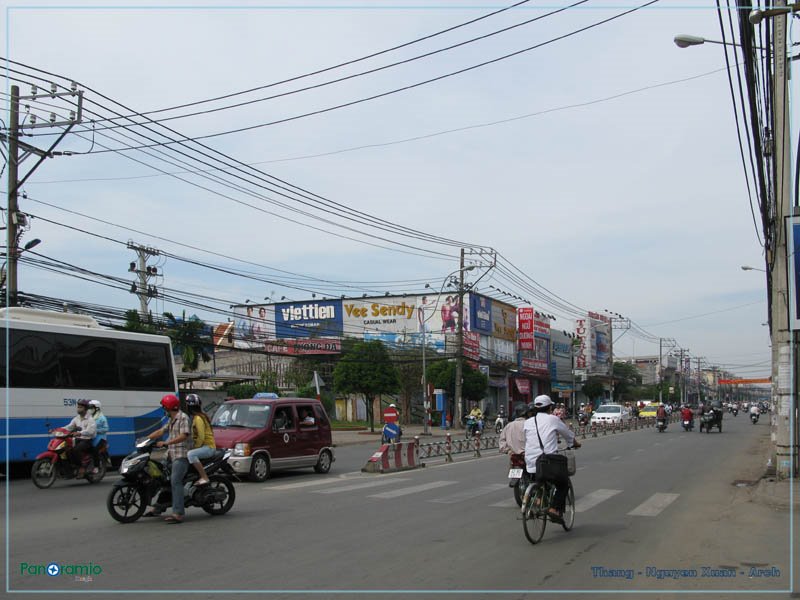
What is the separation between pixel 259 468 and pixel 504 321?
6092 cm

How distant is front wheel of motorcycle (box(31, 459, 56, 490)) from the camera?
52.7ft

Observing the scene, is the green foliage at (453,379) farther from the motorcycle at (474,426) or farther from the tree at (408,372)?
the motorcycle at (474,426)

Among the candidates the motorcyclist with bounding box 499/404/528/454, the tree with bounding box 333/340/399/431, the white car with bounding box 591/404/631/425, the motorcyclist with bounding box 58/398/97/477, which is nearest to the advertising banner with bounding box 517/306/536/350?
the white car with bounding box 591/404/631/425

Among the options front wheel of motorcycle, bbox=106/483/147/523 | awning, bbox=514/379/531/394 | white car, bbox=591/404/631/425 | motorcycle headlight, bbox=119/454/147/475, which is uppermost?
motorcycle headlight, bbox=119/454/147/475

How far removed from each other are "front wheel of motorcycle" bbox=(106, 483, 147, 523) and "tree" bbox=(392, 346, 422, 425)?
46759 mm

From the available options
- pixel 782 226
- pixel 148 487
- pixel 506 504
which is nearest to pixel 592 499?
pixel 506 504

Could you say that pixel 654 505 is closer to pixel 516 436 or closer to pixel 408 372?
pixel 516 436

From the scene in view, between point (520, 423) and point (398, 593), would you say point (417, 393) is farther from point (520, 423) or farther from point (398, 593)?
point (398, 593)

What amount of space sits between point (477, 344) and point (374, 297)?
12282mm

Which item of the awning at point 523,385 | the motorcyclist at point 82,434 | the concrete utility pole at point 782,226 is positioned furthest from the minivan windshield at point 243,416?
the awning at point 523,385

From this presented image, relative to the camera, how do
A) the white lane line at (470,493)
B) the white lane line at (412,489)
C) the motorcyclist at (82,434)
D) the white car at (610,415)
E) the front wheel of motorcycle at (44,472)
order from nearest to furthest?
the white lane line at (470,493) < the white lane line at (412,489) < the front wheel of motorcycle at (44,472) < the motorcyclist at (82,434) < the white car at (610,415)

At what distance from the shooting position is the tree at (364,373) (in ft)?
155

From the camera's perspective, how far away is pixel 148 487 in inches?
427

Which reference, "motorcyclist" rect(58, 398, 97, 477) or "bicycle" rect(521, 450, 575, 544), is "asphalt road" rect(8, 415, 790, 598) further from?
"motorcyclist" rect(58, 398, 97, 477)
